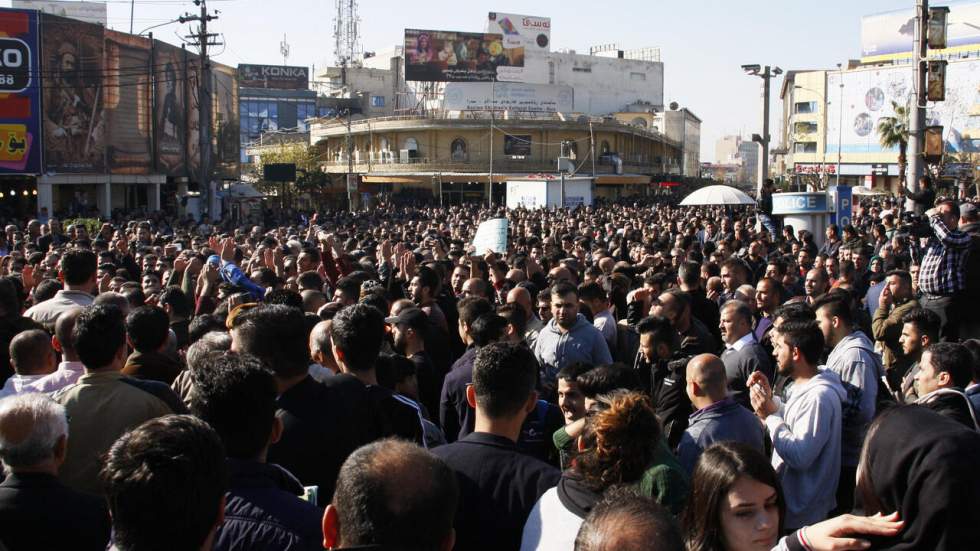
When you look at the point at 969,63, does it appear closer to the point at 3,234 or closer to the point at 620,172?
the point at 620,172

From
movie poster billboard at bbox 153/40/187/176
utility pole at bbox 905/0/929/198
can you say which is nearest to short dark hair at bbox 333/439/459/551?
utility pole at bbox 905/0/929/198

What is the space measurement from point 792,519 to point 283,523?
284 centimetres

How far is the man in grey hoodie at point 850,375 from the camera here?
198 inches

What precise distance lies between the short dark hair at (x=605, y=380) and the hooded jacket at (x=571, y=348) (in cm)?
201

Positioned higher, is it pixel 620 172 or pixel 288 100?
pixel 288 100

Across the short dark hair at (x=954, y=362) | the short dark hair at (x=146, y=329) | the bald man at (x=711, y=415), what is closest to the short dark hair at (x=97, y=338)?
the short dark hair at (x=146, y=329)

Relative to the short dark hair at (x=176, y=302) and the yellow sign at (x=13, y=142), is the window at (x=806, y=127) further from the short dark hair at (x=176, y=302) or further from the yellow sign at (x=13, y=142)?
the short dark hair at (x=176, y=302)

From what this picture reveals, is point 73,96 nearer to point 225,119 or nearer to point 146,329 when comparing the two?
point 225,119

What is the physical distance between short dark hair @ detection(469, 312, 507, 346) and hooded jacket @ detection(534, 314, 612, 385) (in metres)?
0.84

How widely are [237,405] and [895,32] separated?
8539 cm

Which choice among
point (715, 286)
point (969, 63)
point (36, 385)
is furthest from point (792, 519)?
point (969, 63)

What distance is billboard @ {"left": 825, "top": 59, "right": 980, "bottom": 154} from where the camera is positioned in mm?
64688

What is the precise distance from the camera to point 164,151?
4500 cm

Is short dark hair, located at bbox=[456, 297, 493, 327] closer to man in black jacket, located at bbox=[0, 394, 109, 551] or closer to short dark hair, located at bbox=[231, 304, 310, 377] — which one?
short dark hair, located at bbox=[231, 304, 310, 377]
